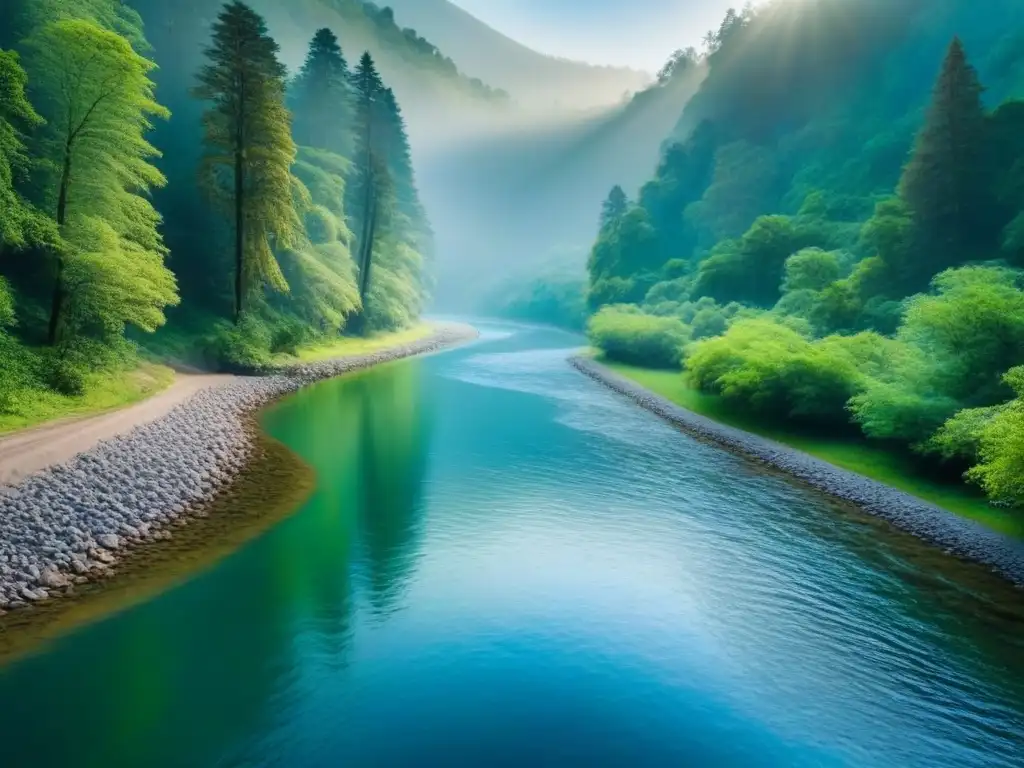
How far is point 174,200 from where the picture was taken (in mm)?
37750

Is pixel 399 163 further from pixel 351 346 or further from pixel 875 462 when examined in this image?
pixel 875 462

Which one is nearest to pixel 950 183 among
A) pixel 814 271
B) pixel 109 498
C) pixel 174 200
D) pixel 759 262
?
pixel 814 271

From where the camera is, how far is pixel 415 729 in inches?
351

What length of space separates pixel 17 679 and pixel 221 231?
110 ft

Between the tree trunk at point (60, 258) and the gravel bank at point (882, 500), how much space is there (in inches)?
955

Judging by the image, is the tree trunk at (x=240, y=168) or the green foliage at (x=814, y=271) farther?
the green foliage at (x=814, y=271)

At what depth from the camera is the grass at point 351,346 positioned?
39.4 meters

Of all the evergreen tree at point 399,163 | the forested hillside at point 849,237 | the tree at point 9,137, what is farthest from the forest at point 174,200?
the forested hillside at point 849,237

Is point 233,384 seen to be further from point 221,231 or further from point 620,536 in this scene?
point 620,536

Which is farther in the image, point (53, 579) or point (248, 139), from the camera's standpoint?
point (248, 139)

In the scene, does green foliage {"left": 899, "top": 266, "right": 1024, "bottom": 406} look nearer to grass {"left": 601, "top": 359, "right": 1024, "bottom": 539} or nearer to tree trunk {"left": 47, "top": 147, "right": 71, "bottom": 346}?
grass {"left": 601, "top": 359, "right": 1024, "bottom": 539}

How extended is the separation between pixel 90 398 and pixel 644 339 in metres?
34.7

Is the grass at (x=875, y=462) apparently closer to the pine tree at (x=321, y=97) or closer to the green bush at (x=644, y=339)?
the green bush at (x=644, y=339)

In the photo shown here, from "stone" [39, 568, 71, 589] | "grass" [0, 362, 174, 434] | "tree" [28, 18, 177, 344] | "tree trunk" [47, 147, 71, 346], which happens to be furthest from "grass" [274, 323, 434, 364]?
"stone" [39, 568, 71, 589]
